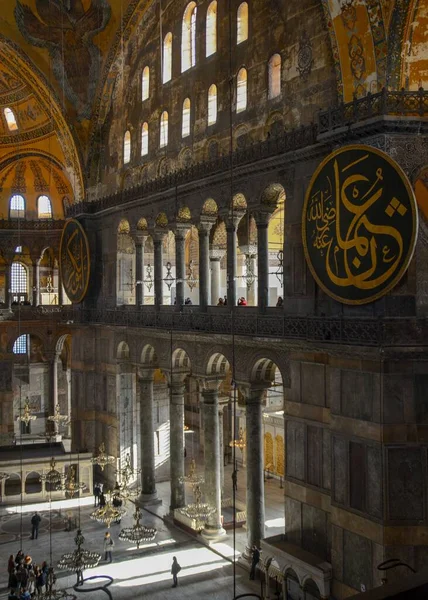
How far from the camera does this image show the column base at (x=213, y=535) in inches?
520

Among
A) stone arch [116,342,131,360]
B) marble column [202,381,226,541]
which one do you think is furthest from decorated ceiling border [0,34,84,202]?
marble column [202,381,226,541]

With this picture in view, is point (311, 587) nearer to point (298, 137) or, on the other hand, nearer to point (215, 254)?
point (298, 137)

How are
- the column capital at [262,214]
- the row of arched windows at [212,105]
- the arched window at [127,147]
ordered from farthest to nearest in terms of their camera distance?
the arched window at [127,147]
the column capital at [262,214]
the row of arched windows at [212,105]

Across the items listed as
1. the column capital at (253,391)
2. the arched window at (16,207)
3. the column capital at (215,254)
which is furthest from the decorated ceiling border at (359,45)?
the arched window at (16,207)

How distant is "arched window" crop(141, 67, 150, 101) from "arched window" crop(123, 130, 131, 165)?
3.67 ft

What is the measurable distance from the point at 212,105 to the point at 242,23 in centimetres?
171

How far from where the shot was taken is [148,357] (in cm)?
1605

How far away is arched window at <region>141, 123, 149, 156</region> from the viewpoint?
1583cm

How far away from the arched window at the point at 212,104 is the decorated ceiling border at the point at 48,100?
576 cm

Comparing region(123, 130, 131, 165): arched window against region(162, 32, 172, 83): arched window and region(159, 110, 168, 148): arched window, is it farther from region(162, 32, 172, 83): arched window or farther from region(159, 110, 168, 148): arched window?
region(162, 32, 172, 83): arched window

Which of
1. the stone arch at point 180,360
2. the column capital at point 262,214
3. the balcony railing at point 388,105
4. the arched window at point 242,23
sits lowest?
the stone arch at point 180,360

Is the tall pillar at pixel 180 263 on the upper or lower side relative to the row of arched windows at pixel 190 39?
lower

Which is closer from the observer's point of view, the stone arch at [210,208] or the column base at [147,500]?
the stone arch at [210,208]

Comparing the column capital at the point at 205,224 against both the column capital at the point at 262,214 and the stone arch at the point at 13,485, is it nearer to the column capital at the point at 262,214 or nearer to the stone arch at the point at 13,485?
the column capital at the point at 262,214
